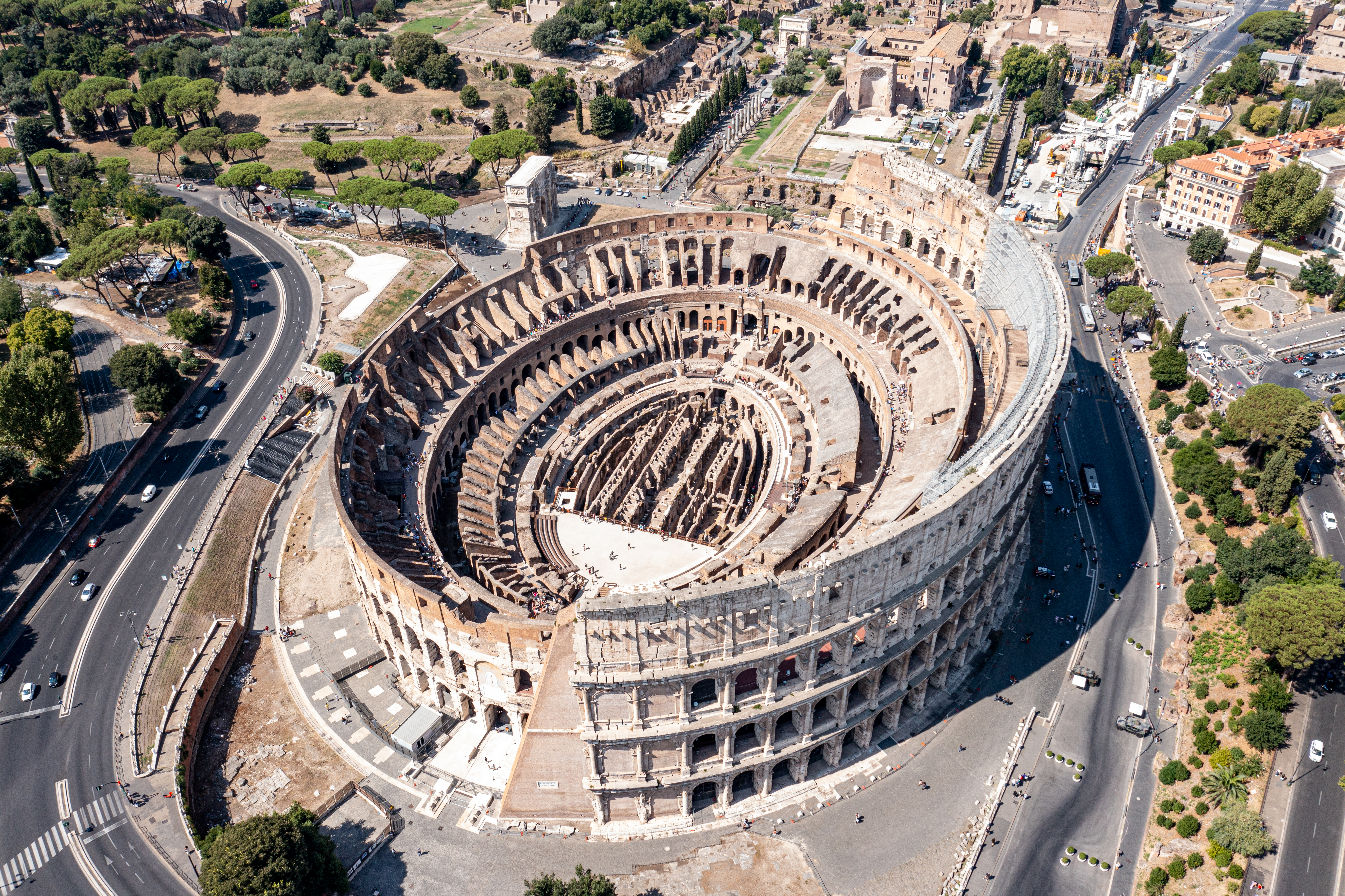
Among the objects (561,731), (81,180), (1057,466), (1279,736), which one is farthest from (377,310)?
(1279,736)

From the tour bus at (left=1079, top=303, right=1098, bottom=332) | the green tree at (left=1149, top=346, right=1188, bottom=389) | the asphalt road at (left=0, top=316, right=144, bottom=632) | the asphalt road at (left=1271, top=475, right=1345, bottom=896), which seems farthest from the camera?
the tour bus at (left=1079, top=303, right=1098, bottom=332)

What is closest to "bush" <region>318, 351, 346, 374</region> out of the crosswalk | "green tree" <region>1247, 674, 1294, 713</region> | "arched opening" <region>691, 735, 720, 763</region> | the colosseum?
the colosseum

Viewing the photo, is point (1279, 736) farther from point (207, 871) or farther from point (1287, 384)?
point (207, 871)

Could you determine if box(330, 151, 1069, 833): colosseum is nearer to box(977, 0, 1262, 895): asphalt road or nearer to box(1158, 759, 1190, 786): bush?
box(977, 0, 1262, 895): asphalt road

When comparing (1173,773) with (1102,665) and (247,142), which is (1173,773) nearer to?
(1102,665)

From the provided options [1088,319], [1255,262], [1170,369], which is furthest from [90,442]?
[1255,262]

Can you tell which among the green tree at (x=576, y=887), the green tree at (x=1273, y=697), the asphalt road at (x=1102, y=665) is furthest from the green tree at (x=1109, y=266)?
the green tree at (x=576, y=887)

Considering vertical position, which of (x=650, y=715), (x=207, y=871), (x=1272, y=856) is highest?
(x=650, y=715)
